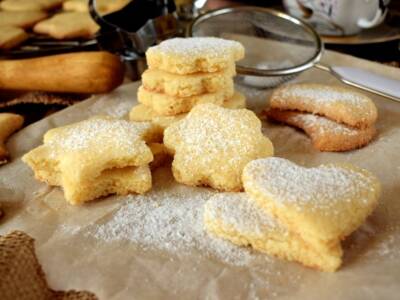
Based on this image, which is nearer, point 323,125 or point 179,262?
point 179,262

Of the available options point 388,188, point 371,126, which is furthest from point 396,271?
point 371,126

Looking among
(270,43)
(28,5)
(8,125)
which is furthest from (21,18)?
(270,43)

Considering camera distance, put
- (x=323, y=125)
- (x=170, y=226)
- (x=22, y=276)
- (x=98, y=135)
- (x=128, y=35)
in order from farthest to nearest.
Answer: (x=128, y=35)
(x=323, y=125)
(x=98, y=135)
(x=170, y=226)
(x=22, y=276)

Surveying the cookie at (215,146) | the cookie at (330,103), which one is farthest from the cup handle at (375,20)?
the cookie at (215,146)

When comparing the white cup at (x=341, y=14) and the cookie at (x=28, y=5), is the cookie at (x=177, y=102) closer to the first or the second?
the white cup at (x=341, y=14)

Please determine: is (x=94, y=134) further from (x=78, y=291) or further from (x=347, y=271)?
(x=347, y=271)

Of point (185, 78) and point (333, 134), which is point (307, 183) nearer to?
point (333, 134)
